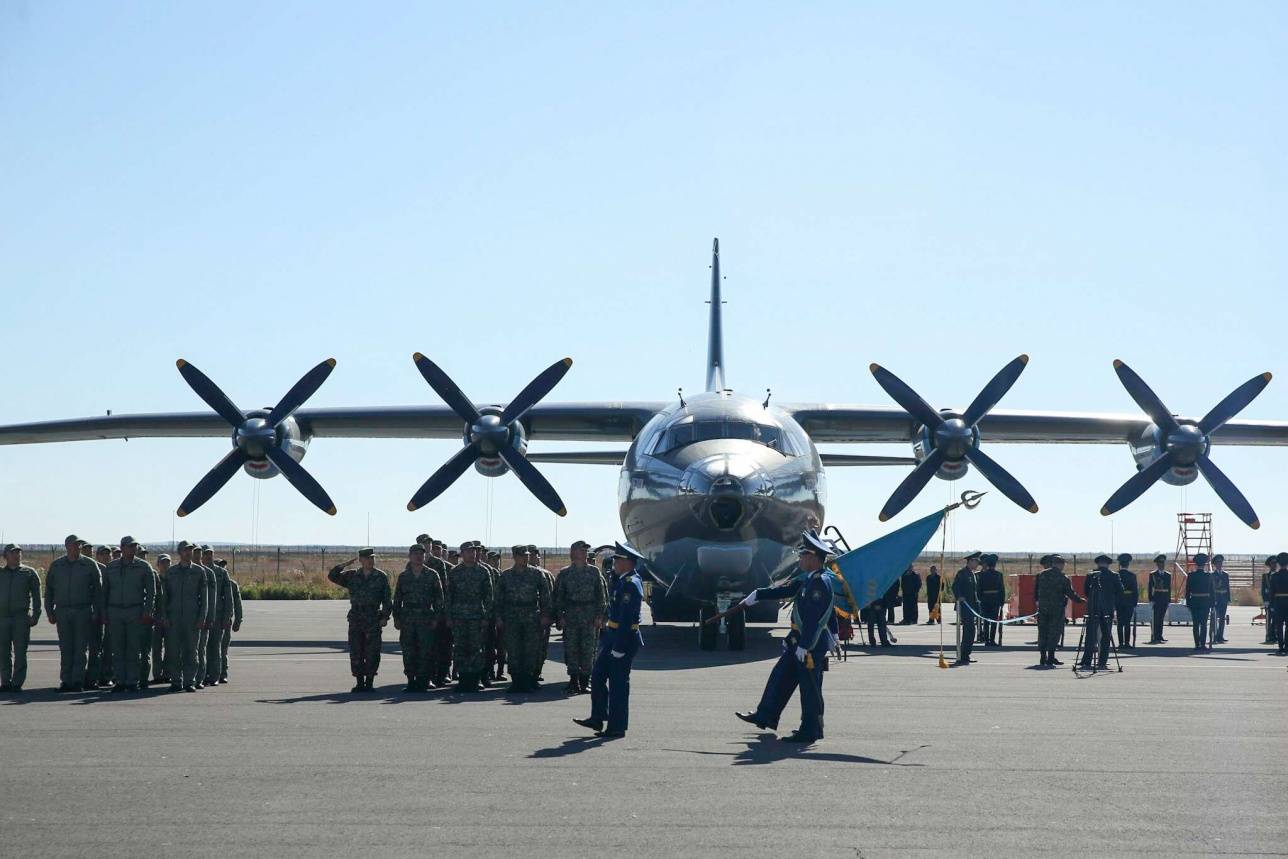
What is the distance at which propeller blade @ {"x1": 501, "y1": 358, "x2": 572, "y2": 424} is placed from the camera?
2505 cm

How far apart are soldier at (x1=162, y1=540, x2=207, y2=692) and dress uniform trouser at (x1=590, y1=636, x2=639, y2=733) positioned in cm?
579

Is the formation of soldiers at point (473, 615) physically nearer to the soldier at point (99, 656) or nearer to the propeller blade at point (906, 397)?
the soldier at point (99, 656)

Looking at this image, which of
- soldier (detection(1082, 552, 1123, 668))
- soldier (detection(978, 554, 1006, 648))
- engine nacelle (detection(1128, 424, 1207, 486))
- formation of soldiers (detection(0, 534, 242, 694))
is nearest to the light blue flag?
soldier (detection(1082, 552, 1123, 668))

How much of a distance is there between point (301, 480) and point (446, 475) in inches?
117

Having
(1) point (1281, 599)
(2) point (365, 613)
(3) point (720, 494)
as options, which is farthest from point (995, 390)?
(2) point (365, 613)

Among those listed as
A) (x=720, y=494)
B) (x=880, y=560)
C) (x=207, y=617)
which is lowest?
(x=207, y=617)

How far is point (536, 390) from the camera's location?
2512cm

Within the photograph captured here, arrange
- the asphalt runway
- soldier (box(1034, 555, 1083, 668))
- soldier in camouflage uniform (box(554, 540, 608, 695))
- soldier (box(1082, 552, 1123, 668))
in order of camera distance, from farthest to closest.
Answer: soldier (box(1034, 555, 1083, 668))
soldier (box(1082, 552, 1123, 668))
soldier in camouflage uniform (box(554, 540, 608, 695))
the asphalt runway

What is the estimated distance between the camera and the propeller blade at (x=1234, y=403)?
82.1 feet

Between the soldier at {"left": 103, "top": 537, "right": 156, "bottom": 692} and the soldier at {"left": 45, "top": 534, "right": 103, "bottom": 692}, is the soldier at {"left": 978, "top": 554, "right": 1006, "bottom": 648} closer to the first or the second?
the soldier at {"left": 103, "top": 537, "right": 156, "bottom": 692}

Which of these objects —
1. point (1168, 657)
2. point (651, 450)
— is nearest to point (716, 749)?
point (651, 450)

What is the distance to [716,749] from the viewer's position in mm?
10352

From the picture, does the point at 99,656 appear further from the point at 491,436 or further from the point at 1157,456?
the point at 1157,456

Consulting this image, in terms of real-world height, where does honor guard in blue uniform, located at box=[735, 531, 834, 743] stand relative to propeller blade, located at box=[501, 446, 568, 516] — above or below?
below
